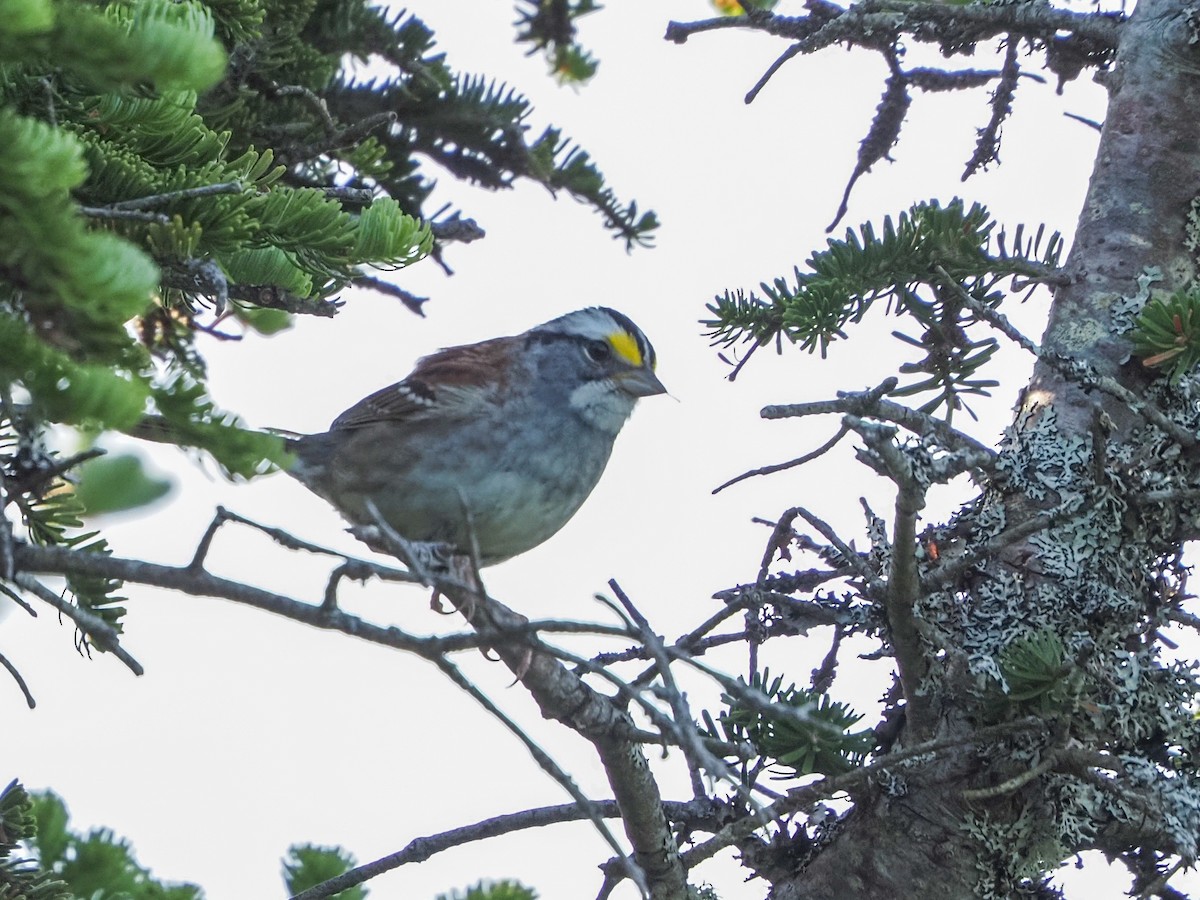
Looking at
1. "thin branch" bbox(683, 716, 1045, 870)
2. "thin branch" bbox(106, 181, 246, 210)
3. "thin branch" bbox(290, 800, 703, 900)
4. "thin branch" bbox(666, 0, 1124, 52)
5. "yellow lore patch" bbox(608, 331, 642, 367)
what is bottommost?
"thin branch" bbox(683, 716, 1045, 870)

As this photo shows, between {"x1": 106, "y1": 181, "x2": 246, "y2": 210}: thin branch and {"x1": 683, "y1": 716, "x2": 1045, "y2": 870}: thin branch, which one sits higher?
{"x1": 106, "y1": 181, "x2": 246, "y2": 210}: thin branch

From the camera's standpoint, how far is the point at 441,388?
4379mm

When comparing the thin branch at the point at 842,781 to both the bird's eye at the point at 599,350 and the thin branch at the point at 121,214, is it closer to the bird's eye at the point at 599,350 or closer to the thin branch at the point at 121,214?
the thin branch at the point at 121,214

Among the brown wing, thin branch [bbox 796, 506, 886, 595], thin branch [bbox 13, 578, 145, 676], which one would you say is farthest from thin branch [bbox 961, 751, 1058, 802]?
→ the brown wing

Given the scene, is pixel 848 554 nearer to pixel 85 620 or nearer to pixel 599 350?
pixel 85 620

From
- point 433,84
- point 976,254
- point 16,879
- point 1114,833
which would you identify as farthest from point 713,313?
point 16,879

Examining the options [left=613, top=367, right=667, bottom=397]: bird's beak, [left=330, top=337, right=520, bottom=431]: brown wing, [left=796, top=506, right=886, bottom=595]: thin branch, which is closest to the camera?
[left=796, top=506, right=886, bottom=595]: thin branch

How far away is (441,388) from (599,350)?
56 cm

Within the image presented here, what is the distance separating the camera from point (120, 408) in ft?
4.95

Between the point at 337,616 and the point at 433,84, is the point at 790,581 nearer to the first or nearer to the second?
the point at 337,616

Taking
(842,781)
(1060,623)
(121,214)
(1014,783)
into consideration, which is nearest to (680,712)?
(842,781)

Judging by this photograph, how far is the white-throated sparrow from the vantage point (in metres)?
4.07

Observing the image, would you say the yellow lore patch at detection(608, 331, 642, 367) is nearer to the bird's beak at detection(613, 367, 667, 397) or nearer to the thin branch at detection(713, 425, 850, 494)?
the bird's beak at detection(613, 367, 667, 397)

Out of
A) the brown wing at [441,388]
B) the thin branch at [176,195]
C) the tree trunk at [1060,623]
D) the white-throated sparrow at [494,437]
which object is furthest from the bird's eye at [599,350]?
the thin branch at [176,195]
